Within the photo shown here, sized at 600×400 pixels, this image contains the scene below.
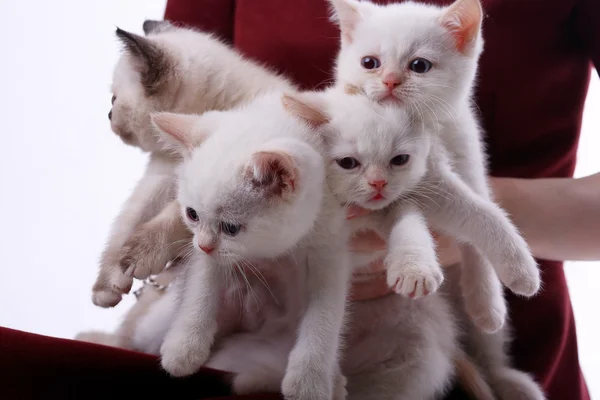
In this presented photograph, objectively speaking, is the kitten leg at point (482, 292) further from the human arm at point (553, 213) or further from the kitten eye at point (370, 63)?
the kitten eye at point (370, 63)

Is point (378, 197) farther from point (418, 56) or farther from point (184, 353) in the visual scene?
point (184, 353)

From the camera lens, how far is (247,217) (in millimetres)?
887

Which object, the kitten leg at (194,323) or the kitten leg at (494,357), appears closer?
the kitten leg at (194,323)

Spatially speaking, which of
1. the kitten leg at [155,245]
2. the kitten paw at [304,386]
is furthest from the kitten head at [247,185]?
the kitten paw at [304,386]

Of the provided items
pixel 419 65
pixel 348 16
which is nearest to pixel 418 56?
pixel 419 65

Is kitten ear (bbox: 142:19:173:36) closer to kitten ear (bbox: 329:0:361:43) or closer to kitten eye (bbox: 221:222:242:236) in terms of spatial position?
kitten ear (bbox: 329:0:361:43)

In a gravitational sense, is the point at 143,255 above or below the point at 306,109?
below

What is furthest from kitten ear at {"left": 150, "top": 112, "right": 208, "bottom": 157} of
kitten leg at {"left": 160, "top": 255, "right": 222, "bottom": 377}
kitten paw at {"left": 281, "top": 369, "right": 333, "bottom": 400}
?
kitten paw at {"left": 281, "top": 369, "right": 333, "bottom": 400}

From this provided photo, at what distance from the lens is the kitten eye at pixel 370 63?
103 centimetres

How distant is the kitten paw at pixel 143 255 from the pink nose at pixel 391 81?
20.3 inches

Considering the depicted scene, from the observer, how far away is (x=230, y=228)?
900 millimetres

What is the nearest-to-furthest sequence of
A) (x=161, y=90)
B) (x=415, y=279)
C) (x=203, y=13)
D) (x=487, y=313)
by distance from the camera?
(x=415, y=279) < (x=487, y=313) < (x=161, y=90) < (x=203, y=13)

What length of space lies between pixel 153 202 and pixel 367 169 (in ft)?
1.64

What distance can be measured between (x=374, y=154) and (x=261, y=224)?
0.24 meters
